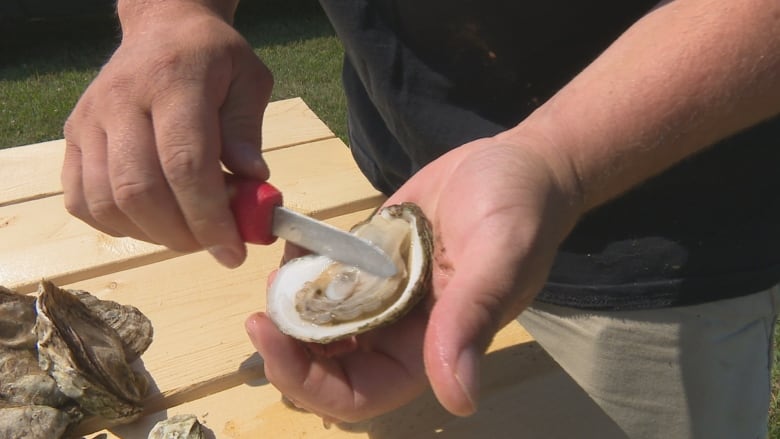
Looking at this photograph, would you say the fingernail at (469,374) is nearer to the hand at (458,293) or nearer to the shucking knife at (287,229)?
the hand at (458,293)

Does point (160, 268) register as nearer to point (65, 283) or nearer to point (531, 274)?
point (65, 283)

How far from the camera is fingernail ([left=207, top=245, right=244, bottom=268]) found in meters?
1.36

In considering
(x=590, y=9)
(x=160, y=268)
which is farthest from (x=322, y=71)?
(x=590, y=9)

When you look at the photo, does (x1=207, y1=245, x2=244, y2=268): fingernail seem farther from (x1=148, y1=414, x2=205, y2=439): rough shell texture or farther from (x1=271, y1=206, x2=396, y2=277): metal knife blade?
(x1=148, y1=414, x2=205, y2=439): rough shell texture

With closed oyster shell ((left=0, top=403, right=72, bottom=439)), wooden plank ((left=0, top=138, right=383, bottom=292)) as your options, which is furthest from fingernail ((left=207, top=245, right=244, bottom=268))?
wooden plank ((left=0, top=138, right=383, bottom=292))

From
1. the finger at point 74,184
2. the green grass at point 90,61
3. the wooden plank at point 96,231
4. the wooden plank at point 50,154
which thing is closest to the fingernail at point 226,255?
the finger at point 74,184

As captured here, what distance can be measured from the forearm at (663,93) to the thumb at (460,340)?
28 centimetres

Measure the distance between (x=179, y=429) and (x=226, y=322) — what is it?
1.34 feet

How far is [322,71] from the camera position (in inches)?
237

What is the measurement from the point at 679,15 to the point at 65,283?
5.53ft

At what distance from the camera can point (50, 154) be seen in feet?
8.76

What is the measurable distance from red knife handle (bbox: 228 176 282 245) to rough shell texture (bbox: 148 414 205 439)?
421 millimetres

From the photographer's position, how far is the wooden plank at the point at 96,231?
2.04m

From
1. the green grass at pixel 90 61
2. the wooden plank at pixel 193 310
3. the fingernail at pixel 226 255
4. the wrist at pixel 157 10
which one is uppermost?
the wrist at pixel 157 10
